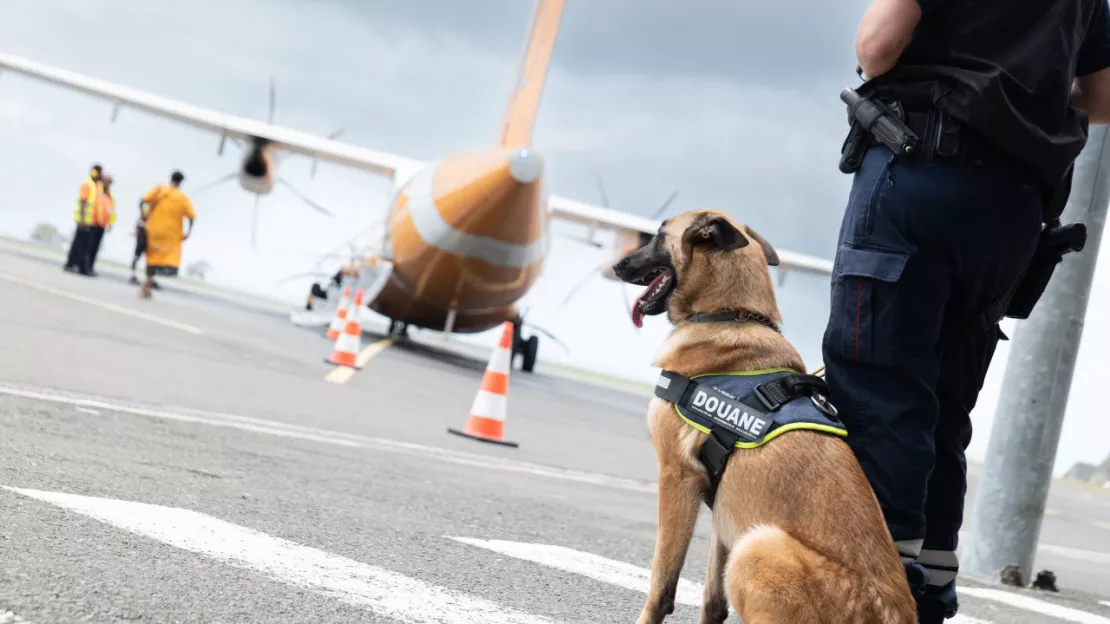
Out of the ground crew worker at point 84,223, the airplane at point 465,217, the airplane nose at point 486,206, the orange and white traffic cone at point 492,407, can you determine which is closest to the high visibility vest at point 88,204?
the ground crew worker at point 84,223

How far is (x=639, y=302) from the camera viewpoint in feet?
11.2

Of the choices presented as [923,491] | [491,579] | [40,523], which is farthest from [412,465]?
[923,491]

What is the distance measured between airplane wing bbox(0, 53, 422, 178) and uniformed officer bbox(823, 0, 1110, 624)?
20279 millimetres

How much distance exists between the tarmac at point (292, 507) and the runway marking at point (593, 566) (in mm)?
16

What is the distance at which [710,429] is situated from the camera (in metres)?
2.81

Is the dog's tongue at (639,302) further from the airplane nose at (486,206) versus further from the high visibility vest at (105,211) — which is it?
the high visibility vest at (105,211)

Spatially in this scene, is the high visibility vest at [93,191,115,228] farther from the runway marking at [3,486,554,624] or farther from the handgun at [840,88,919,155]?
the handgun at [840,88,919,155]

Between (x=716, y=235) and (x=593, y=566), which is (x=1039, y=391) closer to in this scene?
(x=593, y=566)

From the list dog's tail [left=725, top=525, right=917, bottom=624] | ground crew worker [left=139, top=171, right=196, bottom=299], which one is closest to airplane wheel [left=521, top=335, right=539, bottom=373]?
ground crew worker [left=139, top=171, right=196, bottom=299]

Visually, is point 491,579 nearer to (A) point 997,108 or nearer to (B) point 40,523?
(B) point 40,523

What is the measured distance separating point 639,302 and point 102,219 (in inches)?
854

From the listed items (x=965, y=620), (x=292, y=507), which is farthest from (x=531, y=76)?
(x=965, y=620)

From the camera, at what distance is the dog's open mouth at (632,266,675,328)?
10.8 feet

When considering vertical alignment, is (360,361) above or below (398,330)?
below
